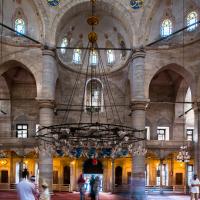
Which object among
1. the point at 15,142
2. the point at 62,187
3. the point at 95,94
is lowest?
the point at 62,187

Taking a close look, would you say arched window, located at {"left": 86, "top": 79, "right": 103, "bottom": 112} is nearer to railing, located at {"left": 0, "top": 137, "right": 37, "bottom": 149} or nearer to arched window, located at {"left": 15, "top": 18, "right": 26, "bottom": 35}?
railing, located at {"left": 0, "top": 137, "right": 37, "bottom": 149}

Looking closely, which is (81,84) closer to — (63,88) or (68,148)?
(63,88)

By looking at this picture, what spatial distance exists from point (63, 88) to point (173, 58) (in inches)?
396

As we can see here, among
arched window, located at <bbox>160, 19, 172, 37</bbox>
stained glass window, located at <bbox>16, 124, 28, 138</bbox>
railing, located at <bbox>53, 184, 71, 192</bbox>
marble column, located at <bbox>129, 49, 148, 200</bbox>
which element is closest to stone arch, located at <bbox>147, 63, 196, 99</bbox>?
marble column, located at <bbox>129, 49, 148, 200</bbox>

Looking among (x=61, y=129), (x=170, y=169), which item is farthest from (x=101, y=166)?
(x=61, y=129)

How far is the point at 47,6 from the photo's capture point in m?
31.1

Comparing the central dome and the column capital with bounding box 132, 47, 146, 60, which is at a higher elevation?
the central dome

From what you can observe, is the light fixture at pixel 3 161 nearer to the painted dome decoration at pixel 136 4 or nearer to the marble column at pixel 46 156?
the marble column at pixel 46 156

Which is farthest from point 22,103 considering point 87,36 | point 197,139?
point 197,139

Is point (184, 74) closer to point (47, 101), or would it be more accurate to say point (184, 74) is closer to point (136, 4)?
point (136, 4)

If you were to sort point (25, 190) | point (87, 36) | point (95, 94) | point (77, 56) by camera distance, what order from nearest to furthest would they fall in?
point (25, 190)
point (87, 36)
point (95, 94)
point (77, 56)

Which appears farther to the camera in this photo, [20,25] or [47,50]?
[20,25]

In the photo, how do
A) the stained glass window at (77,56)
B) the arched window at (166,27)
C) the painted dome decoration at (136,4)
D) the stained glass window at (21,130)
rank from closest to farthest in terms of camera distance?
the painted dome decoration at (136,4)
the arched window at (166,27)
the stained glass window at (77,56)
the stained glass window at (21,130)

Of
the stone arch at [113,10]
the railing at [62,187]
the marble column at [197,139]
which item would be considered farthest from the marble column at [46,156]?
the marble column at [197,139]
